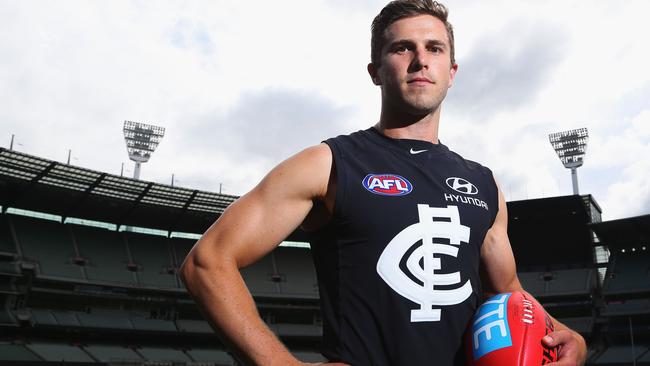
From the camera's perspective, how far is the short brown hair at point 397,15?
2785 mm

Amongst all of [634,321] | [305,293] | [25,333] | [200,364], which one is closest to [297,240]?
[305,293]

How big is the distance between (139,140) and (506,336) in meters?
52.3

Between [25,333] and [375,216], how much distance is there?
1526 inches

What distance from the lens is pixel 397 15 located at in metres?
2.79

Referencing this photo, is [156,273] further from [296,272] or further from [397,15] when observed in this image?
[397,15]

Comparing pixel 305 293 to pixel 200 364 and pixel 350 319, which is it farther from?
pixel 350 319

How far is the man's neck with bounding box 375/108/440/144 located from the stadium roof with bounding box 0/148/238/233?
32.7 metres

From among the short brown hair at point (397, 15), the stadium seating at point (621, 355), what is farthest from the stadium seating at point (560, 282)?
the short brown hair at point (397, 15)

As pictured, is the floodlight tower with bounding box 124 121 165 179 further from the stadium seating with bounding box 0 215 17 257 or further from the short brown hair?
the short brown hair

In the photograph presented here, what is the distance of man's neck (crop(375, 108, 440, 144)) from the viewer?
2824 mm

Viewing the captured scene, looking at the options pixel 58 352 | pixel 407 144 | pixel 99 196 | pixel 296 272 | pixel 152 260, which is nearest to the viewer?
pixel 407 144

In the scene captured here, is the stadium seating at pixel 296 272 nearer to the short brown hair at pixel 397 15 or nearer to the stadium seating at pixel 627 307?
the stadium seating at pixel 627 307

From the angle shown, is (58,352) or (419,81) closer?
(419,81)

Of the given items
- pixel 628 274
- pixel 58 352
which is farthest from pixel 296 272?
pixel 628 274
